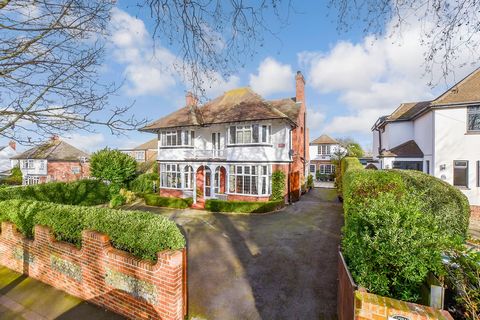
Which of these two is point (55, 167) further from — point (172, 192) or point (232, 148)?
point (232, 148)

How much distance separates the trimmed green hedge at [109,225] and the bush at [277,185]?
11744mm

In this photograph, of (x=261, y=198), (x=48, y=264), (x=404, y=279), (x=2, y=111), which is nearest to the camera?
(x=404, y=279)

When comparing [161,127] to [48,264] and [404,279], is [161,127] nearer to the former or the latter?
[48,264]

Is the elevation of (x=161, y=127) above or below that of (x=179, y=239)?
above

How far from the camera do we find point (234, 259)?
779 centimetres

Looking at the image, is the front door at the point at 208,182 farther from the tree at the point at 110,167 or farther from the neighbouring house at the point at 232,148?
the tree at the point at 110,167

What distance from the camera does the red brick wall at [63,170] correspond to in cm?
3666

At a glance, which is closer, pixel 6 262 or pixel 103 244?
pixel 103 244

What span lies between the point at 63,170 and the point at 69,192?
23.8 metres

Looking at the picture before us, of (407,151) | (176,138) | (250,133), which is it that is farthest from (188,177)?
(407,151)

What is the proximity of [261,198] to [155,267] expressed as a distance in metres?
12.3

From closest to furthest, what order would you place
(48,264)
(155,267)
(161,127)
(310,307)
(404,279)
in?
(404,279) → (155,267) → (310,307) → (48,264) → (161,127)

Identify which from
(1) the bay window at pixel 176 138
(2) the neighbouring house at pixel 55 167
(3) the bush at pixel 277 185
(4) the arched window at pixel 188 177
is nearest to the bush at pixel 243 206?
(3) the bush at pixel 277 185

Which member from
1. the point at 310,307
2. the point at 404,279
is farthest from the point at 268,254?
the point at 404,279
